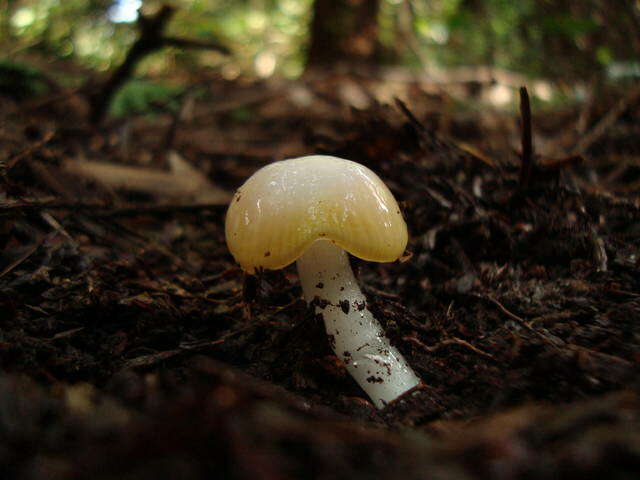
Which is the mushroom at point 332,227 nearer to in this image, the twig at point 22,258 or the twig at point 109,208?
the twig at point 22,258

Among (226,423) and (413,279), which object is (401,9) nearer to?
(413,279)

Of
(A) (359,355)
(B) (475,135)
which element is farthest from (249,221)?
(B) (475,135)

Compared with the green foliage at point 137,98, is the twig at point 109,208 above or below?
above

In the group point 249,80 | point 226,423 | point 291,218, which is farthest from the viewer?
point 249,80

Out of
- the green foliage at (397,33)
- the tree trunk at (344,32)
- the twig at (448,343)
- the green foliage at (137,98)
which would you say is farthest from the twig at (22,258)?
the tree trunk at (344,32)

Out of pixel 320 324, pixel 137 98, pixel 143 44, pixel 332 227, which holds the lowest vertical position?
pixel 137 98

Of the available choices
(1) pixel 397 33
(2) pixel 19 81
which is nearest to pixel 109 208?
(2) pixel 19 81

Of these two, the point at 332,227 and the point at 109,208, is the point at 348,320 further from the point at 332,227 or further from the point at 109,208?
the point at 109,208
